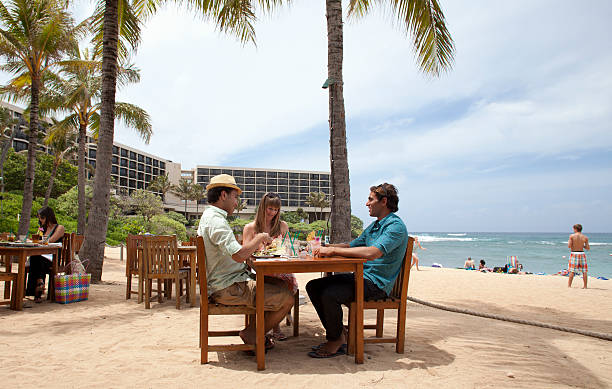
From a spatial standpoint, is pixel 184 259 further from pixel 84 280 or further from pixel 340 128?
pixel 340 128

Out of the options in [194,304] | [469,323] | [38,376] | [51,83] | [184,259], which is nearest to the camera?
[38,376]

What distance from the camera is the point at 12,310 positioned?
193 inches

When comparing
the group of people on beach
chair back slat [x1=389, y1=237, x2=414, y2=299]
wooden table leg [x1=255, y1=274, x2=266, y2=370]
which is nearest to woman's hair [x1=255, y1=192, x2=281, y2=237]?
the group of people on beach

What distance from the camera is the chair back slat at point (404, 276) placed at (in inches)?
124

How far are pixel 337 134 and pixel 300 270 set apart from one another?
9.93 feet

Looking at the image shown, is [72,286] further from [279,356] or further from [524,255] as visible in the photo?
[524,255]

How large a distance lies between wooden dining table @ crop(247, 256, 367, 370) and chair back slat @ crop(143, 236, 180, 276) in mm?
2816

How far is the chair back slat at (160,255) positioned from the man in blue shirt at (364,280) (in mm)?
2724

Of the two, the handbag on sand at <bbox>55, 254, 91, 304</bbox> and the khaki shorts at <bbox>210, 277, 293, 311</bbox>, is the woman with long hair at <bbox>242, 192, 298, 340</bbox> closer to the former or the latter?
the khaki shorts at <bbox>210, 277, 293, 311</bbox>

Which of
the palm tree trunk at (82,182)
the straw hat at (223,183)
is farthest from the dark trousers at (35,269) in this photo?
the palm tree trunk at (82,182)

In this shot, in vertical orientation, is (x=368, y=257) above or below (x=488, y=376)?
above

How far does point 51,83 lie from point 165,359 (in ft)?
53.8

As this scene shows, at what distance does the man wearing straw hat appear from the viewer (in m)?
2.86

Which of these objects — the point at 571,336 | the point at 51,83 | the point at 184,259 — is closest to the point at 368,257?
the point at 571,336
